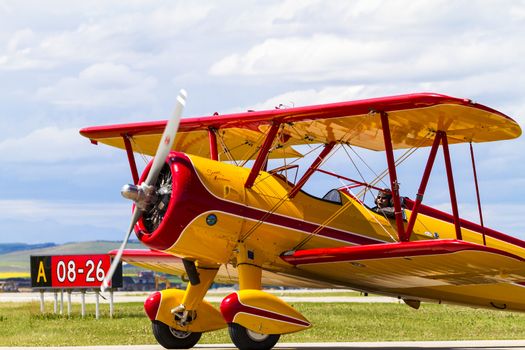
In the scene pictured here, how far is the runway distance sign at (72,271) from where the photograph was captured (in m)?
28.8

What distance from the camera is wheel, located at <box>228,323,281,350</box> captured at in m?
16.3

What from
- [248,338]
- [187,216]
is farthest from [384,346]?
[187,216]

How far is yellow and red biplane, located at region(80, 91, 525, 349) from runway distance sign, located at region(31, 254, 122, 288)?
28.2 ft

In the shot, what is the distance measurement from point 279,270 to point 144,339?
3894 mm

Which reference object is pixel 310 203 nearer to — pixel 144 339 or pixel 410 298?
pixel 410 298

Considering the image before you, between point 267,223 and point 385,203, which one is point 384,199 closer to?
point 385,203

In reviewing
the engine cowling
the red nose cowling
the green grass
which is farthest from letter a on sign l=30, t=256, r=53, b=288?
the red nose cowling

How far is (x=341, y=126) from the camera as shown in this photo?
18.4 m


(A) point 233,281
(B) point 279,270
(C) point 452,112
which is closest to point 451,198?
(C) point 452,112

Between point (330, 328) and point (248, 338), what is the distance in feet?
26.3

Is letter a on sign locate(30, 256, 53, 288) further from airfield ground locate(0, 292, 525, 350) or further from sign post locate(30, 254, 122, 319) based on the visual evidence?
airfield ground locate(0, 292, 525, 350)

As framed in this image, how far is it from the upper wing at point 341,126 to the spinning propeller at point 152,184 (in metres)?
1.96

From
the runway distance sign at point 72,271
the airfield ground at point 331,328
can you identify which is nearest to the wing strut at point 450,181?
the airfield ground at point 331,328

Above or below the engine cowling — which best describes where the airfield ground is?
below
